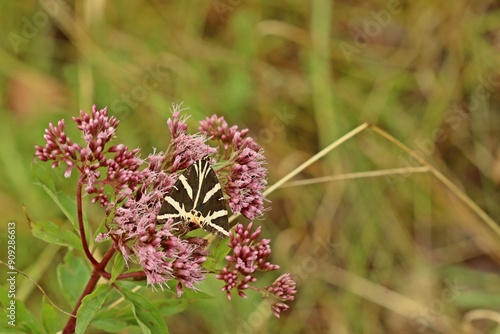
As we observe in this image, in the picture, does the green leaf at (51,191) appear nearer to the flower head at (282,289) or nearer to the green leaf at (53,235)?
the green leaf at (53,235)

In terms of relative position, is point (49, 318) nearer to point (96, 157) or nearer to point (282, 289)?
point (96, 157)

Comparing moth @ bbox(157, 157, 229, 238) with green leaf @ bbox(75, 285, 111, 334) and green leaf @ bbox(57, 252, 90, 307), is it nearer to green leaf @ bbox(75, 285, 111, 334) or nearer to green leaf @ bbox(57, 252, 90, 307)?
green leaf @ bbox(75, 285, 111, 334)

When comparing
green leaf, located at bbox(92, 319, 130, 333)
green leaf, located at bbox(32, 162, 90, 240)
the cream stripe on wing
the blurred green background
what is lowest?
green leaf, located at bbox(92, 319, 130, 333)

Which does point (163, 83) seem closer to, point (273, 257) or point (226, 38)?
point (226, 38)

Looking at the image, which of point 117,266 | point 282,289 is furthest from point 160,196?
point 282,289

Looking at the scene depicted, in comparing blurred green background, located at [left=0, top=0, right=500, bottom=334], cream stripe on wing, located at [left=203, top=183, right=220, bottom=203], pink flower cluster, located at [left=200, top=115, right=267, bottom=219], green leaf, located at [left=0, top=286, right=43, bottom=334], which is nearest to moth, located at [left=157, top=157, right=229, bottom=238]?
cream stripe on wing, located at [left=203, top=183, right=220, bottom=203]
